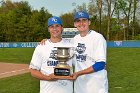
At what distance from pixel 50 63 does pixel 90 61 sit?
21.5 inches

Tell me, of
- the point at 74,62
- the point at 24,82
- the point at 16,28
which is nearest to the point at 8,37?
the point at 16,28

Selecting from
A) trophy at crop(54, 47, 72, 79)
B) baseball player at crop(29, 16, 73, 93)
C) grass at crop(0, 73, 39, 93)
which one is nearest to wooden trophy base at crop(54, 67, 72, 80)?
trophy at crop(54, 47, 72, 79)

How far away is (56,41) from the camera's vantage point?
5.09 metres

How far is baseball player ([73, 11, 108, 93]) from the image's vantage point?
16.5 ft

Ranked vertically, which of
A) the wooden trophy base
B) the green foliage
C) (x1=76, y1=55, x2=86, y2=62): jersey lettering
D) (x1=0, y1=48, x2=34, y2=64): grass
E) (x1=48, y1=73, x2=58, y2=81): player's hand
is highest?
the green foliage

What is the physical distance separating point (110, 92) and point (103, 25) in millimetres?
64314

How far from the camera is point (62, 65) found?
4.71 metres

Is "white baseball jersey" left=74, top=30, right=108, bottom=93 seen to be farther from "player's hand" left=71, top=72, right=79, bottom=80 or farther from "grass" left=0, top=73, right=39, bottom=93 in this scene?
"grass" left=0, top=73, right=39, bottom=93

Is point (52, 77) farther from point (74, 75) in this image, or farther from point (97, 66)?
point (97, 66)

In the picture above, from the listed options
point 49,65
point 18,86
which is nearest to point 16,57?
point 18,86

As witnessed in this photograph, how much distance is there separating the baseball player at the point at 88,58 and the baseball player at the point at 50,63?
151 mm

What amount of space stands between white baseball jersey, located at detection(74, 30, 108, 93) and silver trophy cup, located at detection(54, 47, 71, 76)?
15.9 inches

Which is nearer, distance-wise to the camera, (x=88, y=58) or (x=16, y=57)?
(x=88, y=58)

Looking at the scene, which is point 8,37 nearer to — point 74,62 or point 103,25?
point 103,25
